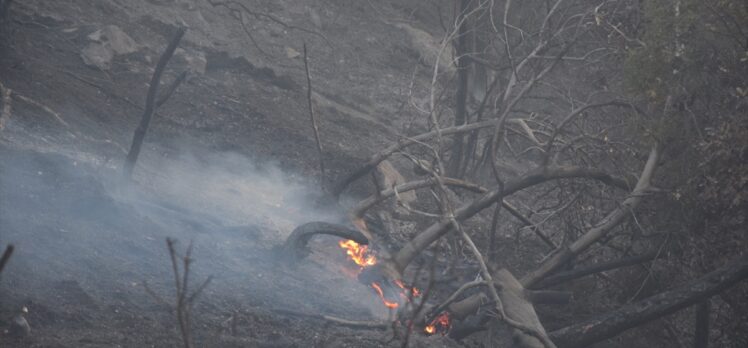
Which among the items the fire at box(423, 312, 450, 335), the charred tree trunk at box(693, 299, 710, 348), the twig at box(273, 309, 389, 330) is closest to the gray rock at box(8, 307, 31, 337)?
the twig at box(273, 309, 389, 330)

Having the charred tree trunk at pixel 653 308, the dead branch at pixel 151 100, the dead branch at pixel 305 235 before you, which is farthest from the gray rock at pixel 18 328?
the charred tree trunk at pixel 653 308

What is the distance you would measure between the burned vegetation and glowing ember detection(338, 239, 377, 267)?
0.09ft

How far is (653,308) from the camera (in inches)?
220

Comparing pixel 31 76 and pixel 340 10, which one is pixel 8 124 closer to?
pixel 31 76

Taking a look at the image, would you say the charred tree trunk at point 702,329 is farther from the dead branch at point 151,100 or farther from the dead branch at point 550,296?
the dead branch at point 151,100

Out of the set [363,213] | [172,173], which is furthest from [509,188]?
[172,173]

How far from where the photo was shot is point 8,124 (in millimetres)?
7004

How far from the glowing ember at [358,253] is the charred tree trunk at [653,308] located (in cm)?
237

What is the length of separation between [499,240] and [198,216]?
379cm

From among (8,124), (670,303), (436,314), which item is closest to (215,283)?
(436,314)

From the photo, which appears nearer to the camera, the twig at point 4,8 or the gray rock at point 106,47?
the twig at point 4,8

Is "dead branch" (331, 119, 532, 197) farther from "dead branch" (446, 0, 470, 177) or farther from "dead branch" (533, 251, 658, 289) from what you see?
"dead branch" (533, 251, 658, 289)

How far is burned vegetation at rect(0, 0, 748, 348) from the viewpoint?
5402 mm

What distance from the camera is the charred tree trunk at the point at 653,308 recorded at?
5379 millimetres
